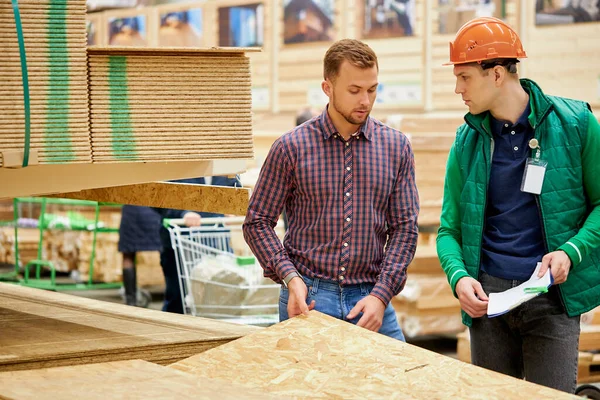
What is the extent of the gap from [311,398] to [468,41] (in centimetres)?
134

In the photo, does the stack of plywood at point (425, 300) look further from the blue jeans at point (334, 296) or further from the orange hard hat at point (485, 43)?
the orange hard hat at point (485, 43)

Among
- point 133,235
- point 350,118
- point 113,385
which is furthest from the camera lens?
point 133,235

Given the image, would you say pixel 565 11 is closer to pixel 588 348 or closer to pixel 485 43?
pixel 588 348

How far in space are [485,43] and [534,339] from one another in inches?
39.5

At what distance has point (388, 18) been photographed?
10.0m

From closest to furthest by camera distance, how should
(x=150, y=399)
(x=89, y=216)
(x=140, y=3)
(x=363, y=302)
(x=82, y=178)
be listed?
(x=150, y=399)
(x=82, y=178)
(x=363, y=302)
(x=89, y=216)
(x=140, y=3)

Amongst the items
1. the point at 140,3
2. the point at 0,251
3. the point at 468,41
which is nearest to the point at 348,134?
the point at 468,41

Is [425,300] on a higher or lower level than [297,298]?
lower

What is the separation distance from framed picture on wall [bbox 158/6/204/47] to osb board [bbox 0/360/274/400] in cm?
970

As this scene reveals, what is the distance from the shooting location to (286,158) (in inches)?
128

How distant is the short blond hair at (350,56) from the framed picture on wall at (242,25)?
27.3 feet

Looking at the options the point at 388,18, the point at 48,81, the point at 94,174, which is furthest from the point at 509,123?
the point at 388,18

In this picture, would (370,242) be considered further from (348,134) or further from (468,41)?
(468,41)

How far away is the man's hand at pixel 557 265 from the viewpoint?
2.94 meters
